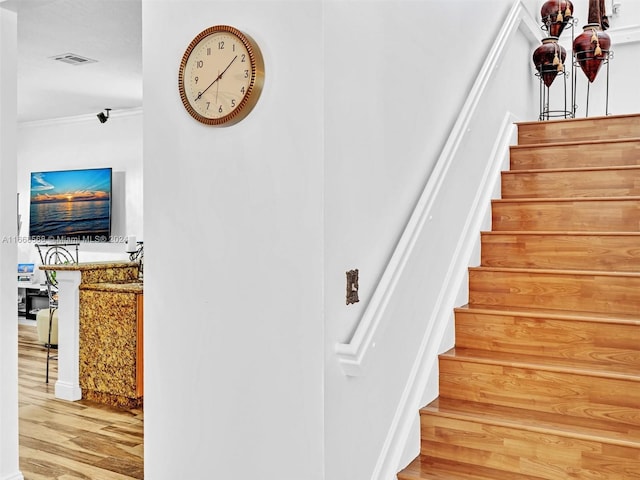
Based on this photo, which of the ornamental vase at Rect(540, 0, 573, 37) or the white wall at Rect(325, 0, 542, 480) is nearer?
the white wall at Rect(325, 0, 542, 480)

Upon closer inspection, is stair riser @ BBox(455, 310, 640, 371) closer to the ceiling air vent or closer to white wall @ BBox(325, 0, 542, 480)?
white wall @ BBox(325, 0, 542, 480)

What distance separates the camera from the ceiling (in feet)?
14.4

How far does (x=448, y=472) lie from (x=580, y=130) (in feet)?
8.74

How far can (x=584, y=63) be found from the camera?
444 centimetres

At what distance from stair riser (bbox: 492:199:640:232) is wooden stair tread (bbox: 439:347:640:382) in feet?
3.06

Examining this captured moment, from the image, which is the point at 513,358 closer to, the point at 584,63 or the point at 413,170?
the point at 413,170

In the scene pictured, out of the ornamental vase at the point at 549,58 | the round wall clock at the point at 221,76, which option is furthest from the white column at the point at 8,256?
the ornamental vase at the point at 549,58

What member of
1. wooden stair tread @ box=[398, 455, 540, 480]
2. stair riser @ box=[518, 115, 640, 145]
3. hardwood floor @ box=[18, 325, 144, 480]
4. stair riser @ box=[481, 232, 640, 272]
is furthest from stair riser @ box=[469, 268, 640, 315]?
hardwood floor @ box=[18, 325, 144, 480]

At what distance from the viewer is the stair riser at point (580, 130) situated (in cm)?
377

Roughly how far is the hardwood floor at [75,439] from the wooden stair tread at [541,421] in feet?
5.76

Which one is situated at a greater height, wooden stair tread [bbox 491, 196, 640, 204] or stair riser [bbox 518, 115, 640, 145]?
stair riser [bbox 518, 115, 640, 145]

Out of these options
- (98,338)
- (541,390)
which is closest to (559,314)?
(541,390)

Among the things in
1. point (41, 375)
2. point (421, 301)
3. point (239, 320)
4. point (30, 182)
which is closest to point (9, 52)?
point (239, 320)

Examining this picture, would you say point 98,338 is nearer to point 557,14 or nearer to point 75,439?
point 75,439
